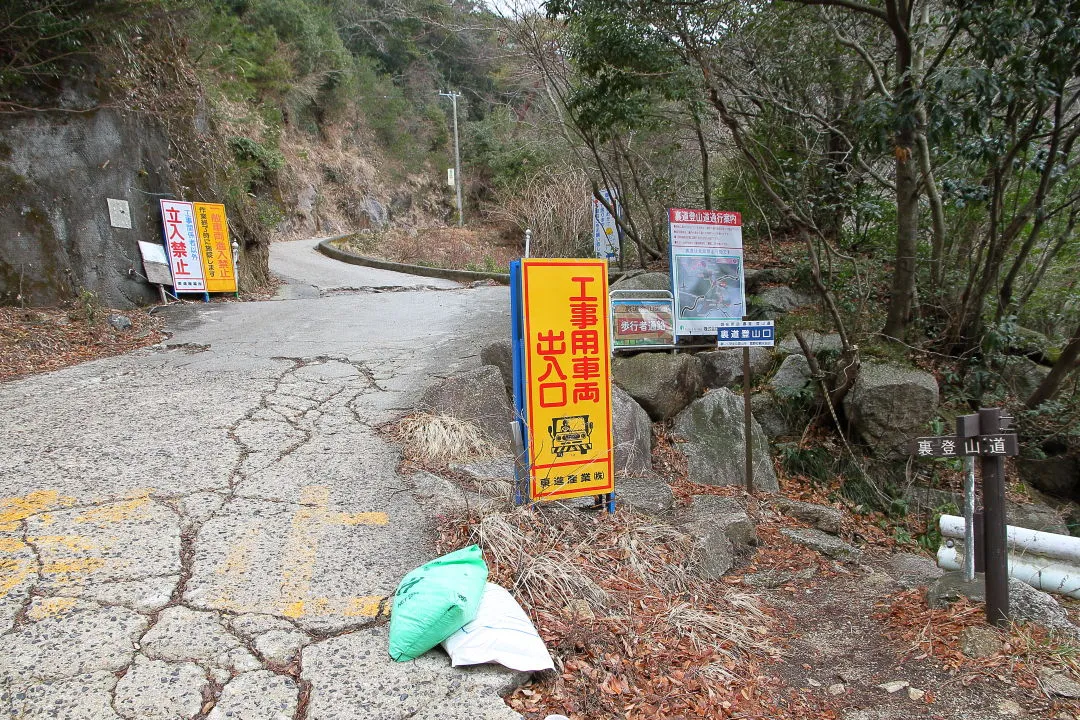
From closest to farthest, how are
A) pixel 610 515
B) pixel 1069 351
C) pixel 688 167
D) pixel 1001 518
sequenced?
pixel 1001 518 < pixel 610 515 < pixel 1069 351 < pixel 688 167

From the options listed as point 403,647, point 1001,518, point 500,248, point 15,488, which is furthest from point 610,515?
point 500,248

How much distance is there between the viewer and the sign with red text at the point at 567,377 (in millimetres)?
3969

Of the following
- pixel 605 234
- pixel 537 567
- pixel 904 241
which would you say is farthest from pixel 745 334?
pixel 605 234

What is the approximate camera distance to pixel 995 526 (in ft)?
11.4

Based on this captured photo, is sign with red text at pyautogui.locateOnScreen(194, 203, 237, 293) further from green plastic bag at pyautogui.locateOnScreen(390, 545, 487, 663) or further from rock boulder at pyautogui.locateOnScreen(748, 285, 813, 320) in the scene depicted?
green plastic bag at pyautogui.locateOnScreen(390, 545, 487, 663)

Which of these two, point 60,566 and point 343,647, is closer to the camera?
point 343,647

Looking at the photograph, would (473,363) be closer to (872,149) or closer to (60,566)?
(60,566)

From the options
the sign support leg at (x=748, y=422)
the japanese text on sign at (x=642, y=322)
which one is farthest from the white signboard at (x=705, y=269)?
the sign support leg at (x=748, y=422)

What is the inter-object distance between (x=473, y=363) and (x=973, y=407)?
19.2 feet

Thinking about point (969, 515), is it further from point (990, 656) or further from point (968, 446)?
point (990, 656)

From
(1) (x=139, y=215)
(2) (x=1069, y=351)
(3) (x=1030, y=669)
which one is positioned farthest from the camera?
(1) (x=139, y=215)

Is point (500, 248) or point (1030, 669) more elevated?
point (500, 248)

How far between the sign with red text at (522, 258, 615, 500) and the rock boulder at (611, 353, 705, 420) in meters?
2.93

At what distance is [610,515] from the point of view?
4324 millimetres
